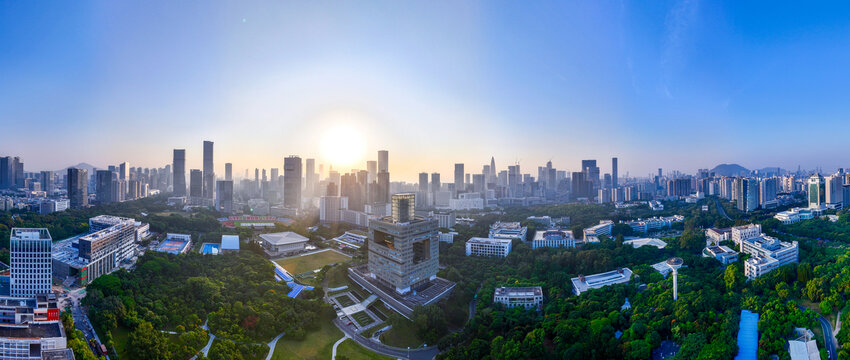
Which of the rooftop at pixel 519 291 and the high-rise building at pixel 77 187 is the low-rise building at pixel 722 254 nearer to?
the rooftop at pixel 519 291

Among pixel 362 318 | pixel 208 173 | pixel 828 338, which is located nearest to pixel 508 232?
pixel 362 318

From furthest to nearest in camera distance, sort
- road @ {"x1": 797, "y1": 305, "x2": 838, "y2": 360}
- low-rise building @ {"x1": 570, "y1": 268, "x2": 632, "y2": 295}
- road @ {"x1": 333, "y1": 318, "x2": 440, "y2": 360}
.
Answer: low-rise building @ {"x1": 570, "y1": 268, "x2": 632, "y2": 295} < road @ {"x1": 333, "y1": 318, "x2": 440, "y2": 360} < road @ {"x1": 797, "y1": 305, "x2": 838, "y2": 360}

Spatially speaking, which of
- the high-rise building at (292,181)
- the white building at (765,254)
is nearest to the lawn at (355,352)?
the white building at (765,254)

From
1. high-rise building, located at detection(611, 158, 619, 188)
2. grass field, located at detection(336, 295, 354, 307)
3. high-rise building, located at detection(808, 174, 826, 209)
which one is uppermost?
high-rise building, located at detection(611, 158, 619, 188)

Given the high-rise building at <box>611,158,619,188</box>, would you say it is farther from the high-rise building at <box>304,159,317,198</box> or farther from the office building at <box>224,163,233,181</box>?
the office building at <box>224,163,233,181</box>

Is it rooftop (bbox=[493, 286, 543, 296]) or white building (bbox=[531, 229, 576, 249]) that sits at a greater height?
white building (bbox=[531, 229, 576, 249])

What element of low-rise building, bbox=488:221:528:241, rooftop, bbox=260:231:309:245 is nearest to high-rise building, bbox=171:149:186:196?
rooftop, bbox=260:231:309:245

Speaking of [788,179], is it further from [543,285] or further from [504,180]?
[543,285]

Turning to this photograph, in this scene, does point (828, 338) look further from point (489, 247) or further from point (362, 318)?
point (489, 247)
